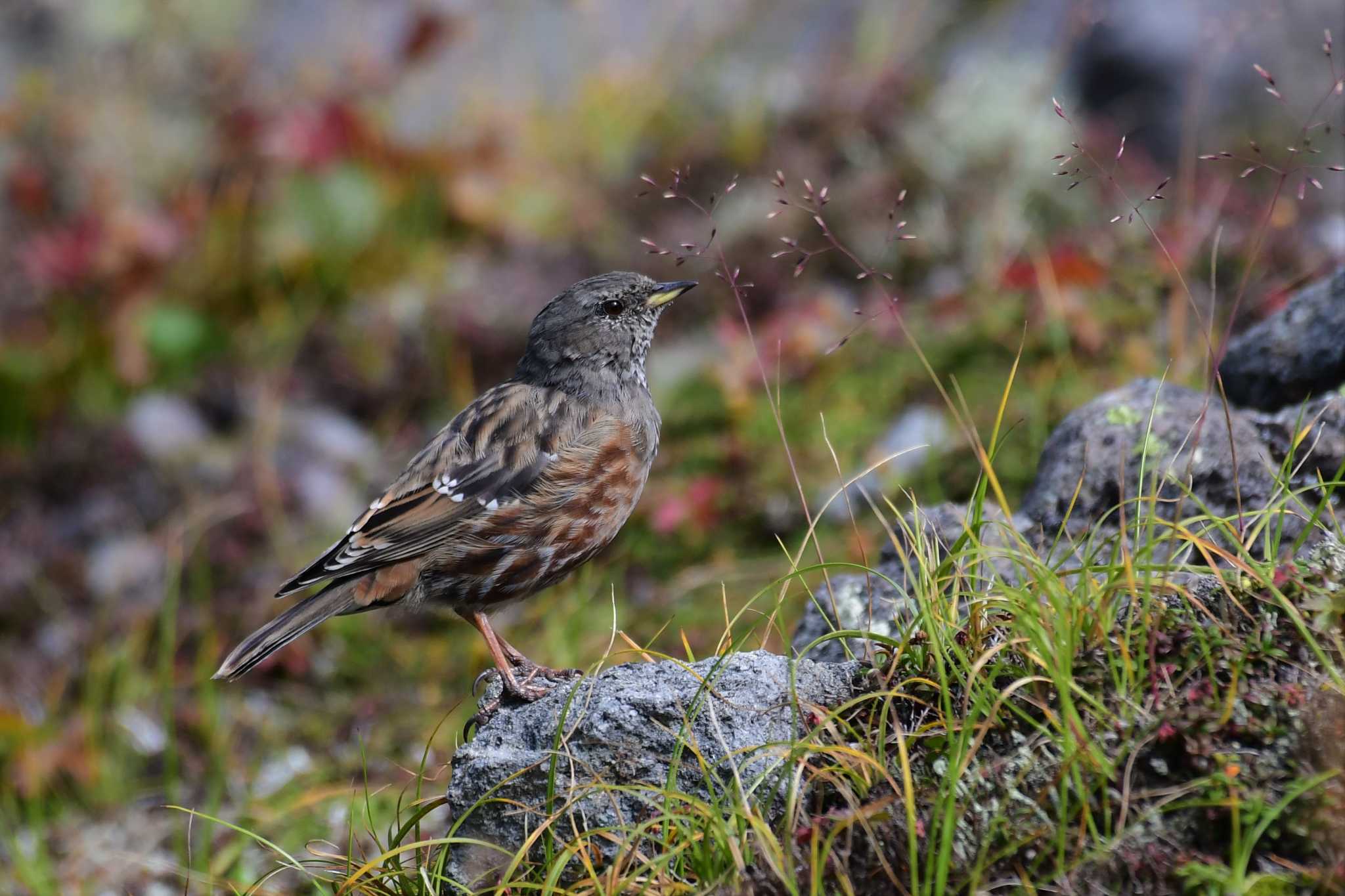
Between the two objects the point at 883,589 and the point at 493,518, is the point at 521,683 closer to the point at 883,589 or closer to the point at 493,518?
the point at 493,518

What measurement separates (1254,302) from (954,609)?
11.3ft

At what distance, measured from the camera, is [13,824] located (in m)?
5.65

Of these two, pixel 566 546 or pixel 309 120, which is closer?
pixel 566 546

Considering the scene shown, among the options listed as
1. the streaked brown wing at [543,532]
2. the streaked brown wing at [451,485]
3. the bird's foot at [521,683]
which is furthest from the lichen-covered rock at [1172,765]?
the streaked brown wing at [451,485]

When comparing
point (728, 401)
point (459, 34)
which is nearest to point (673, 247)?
point (728, 401)

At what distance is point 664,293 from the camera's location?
4.46 metres

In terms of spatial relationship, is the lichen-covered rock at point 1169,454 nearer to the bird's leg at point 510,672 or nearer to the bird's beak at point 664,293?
the bird's beak at point 664,293

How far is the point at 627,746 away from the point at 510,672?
2.72 feet

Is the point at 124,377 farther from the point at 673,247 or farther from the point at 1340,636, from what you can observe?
the point at 1340,636

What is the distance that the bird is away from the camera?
3.99 m

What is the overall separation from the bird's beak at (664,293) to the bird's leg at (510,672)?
1.24 meters

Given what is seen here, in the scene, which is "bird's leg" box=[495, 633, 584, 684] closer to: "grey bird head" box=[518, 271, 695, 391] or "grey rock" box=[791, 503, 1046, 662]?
"grey rock" box=[791, 503, 1046, 662]

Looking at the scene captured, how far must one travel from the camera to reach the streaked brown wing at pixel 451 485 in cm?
404

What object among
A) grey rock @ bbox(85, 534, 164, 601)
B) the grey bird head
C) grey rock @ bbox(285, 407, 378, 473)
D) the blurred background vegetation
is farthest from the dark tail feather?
grey rock @ bbox(285, 407, 378, 473)
